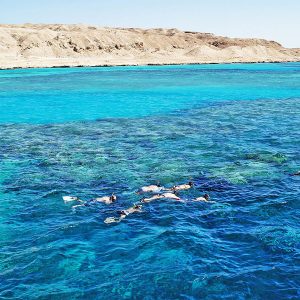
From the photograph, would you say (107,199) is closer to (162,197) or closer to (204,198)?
(162,197)

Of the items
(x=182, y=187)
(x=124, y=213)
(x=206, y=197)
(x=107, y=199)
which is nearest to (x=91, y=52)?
(x=182, y=187)

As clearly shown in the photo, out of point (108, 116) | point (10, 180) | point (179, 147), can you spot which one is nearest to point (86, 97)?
point (108, 116)

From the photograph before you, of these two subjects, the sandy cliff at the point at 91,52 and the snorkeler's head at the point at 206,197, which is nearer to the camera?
the snorkeler's head at the point at 206,197

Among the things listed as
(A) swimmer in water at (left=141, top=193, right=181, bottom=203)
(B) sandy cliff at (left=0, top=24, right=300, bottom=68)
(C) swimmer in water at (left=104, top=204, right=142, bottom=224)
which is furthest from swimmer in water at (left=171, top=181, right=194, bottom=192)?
(B) sandy cliff at (left=0, top=24, right=300, bottom=68)

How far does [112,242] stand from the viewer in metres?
15.9

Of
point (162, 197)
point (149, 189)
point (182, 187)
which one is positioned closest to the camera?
point (162, 197)

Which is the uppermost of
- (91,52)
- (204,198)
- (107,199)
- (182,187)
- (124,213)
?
(204,198)

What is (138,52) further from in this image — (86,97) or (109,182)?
(109,182)

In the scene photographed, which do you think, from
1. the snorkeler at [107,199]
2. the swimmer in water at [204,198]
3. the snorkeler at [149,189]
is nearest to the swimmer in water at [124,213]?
the snorkeler at [107,199]

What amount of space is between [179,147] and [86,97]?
3444 cm

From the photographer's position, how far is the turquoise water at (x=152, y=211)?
1341 cm

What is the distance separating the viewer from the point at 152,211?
730 inches

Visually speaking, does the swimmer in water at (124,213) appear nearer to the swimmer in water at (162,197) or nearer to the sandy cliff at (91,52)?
the swimmer in water at (162,197)

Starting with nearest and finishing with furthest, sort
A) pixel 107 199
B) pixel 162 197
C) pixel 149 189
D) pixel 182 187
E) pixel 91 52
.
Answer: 1. pixel 107 199
2. pixel 162 197
3. pixel 149 189
4. pixel 182 187
5. pixel 91 52
